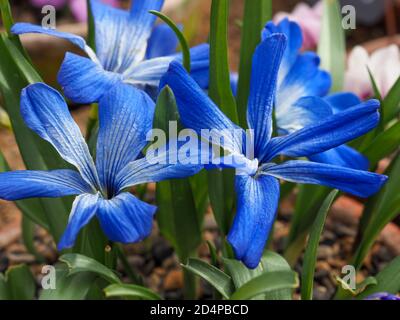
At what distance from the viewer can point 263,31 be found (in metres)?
0.75

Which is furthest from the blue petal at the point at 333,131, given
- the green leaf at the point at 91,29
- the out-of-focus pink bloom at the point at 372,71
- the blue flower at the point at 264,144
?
the out-of-focus pink bloom at the point at 372,71

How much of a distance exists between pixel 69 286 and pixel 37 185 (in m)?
0.12

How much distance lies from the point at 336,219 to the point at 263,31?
52 centimetres

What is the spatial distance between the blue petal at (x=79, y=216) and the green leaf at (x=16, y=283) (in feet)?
0.78

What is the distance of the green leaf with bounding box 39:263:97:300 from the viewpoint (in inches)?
26.3

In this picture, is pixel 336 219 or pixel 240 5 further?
pixel 240 5

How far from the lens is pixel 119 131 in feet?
2.21

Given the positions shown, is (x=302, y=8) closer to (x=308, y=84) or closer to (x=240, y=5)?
(x=308, y=84)

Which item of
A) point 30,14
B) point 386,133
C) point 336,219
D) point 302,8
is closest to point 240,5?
point 30,14

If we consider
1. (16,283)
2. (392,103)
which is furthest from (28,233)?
(392,103)

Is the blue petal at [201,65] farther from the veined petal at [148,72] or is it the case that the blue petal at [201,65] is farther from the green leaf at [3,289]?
the green leaf at [3,289]

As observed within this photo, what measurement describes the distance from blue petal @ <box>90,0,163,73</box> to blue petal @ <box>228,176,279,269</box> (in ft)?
0.76

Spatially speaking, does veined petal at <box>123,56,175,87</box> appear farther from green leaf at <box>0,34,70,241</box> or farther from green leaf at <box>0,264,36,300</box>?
green leaf at <box>0,264,36,300</box>

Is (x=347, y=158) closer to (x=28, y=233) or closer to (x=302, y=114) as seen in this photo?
(x=302, y=114)
